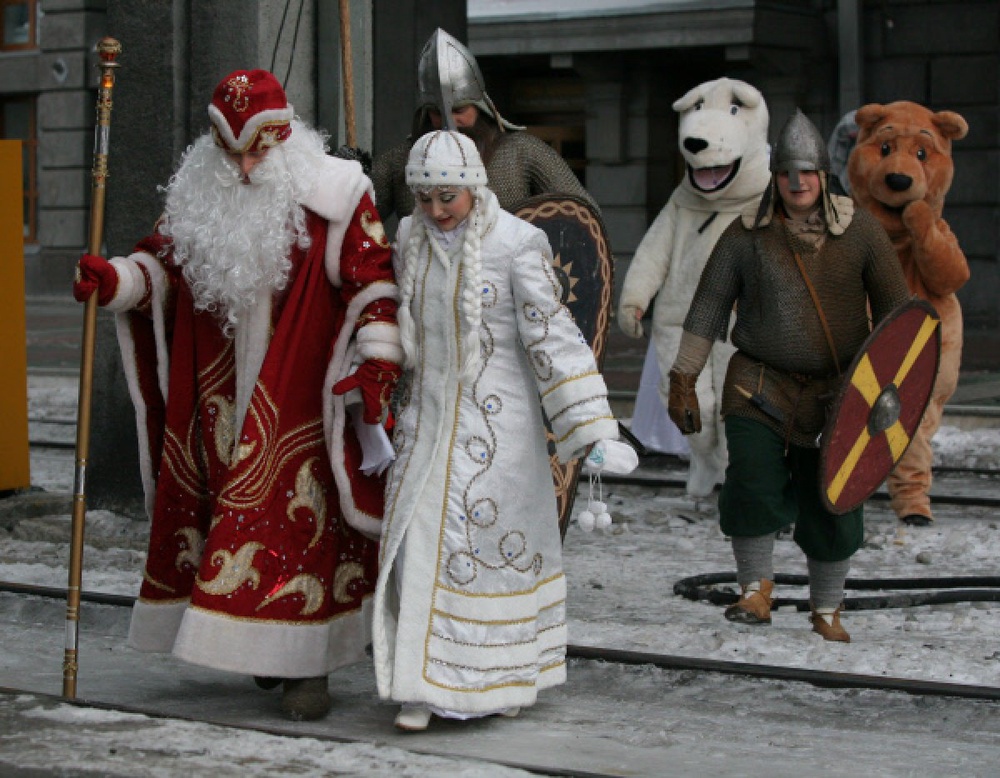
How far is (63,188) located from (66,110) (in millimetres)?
949

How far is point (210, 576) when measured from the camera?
543 centimetres

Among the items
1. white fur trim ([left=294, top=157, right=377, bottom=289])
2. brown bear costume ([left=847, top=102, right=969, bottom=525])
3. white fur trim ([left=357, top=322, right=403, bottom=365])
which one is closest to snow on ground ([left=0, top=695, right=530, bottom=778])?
white fur trim ([left=357, top=322, right=403, bottom=365])

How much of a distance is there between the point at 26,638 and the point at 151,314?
1.61m

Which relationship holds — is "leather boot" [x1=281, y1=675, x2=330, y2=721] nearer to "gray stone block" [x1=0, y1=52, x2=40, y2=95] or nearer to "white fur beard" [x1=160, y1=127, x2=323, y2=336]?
"white fur beard" [x1=160, y1=127, x2=323, y2=336]

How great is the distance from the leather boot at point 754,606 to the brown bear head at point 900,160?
2843 millimetres

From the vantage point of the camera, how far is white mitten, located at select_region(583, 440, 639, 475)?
5238mm

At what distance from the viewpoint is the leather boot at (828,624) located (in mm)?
6480

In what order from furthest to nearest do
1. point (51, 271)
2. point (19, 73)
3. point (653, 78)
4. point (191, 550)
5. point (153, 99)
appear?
point (19, 73)
point (51, 271)
point (653, 78)
point (153, 99)
point (191, 550)

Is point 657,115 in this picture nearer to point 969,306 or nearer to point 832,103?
point 832,103

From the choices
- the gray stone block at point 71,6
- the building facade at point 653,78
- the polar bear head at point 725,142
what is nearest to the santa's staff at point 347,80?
the polar bear head at point 725,142

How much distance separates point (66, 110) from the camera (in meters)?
24.6

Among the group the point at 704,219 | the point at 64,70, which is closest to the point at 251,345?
the point at 704,219

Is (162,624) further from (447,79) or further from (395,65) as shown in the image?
(395,65)

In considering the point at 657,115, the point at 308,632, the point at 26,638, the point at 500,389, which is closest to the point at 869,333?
the point at 500,389
